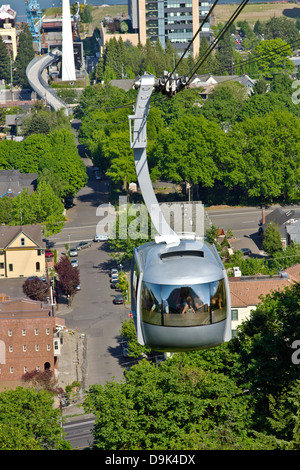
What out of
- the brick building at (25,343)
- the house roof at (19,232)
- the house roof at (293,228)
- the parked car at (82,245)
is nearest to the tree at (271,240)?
the house roof at (293,228)

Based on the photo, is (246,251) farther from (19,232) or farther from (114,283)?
(19,232)

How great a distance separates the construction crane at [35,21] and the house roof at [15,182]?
8983cm

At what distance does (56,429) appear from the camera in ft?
126

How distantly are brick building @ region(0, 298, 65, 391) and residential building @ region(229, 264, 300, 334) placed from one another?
11192mm

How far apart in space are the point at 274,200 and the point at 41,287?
30047mm

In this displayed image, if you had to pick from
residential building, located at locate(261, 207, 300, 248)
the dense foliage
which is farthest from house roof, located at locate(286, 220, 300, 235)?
the dense foliage

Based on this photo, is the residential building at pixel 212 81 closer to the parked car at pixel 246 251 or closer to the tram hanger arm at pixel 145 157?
the parked car at pixel 246 251

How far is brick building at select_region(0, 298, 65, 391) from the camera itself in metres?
53.8

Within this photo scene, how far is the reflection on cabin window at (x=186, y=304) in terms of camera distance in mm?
22906

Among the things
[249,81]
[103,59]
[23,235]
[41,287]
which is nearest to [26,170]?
[23,235]

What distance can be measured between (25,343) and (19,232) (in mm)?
18103

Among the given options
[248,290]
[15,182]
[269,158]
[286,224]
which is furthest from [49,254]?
[248,290]
